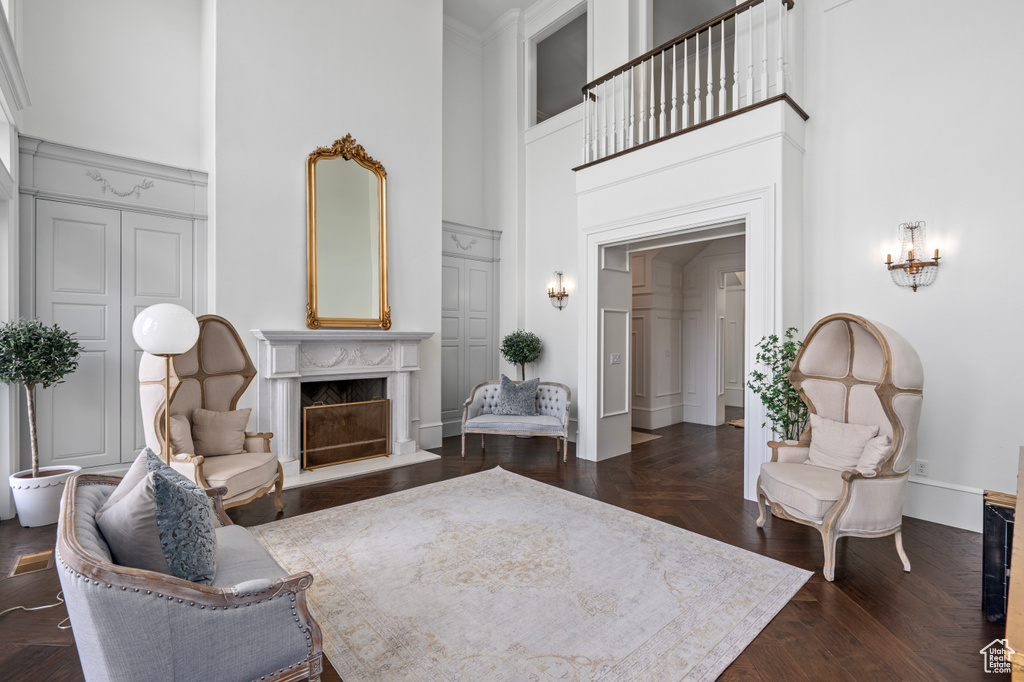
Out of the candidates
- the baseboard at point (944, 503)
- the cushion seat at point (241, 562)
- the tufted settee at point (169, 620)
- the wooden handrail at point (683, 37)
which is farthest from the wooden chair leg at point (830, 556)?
the wooden handrail at point (683, 37)

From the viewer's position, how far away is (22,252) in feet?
13.6

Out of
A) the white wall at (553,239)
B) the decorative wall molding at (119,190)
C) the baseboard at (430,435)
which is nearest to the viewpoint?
the decorative wall molding at (119,190)

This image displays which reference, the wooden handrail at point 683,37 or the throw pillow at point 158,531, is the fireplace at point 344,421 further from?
the wooden handrail at point 683,37

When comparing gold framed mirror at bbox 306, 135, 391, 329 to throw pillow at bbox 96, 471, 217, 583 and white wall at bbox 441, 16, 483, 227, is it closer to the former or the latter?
white wall at bbox 441, 16, 483, 227

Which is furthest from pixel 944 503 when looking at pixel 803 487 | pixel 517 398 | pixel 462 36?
pixel 462 36

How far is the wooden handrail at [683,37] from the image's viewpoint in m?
4.40

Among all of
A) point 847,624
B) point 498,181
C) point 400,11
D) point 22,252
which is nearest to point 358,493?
point 22,252

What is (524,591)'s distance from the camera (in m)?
2.77

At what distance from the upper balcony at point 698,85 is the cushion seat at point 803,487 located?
296 cm

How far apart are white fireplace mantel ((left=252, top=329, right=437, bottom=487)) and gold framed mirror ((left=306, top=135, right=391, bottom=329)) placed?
0.24 meters

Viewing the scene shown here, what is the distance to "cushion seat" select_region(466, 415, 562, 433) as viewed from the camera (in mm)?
5746

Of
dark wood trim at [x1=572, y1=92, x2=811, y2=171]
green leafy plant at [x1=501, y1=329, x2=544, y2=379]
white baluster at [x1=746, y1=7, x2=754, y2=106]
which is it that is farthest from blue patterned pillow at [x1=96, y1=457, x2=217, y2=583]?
green leafy plant at [x1=501, y1=329, x2=544, y2=379]

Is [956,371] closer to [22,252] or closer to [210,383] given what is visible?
[210,383]

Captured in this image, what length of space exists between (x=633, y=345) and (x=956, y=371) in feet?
14.7
